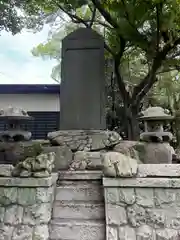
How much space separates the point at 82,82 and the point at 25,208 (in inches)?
107

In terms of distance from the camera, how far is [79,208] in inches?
115

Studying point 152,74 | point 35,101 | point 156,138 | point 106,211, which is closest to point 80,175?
point 106,211

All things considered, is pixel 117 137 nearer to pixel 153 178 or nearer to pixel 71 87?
pixel 71 87

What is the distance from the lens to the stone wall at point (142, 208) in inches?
104

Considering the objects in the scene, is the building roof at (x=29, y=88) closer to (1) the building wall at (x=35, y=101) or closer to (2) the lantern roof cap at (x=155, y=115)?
(1) the building wall at (x=35, y=101)

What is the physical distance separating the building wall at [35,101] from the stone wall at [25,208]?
6.58 m

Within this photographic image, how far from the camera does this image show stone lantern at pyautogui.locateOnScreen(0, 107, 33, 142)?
14.9 ft

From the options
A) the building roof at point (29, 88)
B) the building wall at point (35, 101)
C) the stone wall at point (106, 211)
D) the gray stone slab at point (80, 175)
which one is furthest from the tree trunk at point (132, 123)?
the stone wall at point (106, 211)

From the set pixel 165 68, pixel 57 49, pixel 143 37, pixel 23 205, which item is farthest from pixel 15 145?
pixel 57 49

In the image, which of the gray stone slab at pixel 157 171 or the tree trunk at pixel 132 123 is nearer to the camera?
the gray stone slab at pixel 157 171

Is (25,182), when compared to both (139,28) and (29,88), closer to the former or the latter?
(139,28)

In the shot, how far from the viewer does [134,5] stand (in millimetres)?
6418

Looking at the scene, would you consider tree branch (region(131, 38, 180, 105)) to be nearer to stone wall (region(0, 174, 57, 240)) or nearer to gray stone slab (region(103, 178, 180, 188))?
gray stone slab (region(103, 178, 180, 188))

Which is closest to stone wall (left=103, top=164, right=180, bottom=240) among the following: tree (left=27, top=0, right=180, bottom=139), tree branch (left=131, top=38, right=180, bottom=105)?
tree (left=27, top=0, right=180, bottom=139)
